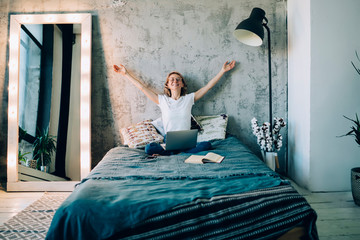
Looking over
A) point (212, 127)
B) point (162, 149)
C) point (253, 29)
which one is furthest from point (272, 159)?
point (253, 29)

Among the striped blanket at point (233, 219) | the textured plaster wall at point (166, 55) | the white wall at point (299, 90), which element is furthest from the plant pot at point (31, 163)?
the white wall at point (299, 90)

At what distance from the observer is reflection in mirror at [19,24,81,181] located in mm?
3209

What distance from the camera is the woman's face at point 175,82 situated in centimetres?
326

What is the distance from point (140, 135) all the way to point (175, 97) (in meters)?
0.62

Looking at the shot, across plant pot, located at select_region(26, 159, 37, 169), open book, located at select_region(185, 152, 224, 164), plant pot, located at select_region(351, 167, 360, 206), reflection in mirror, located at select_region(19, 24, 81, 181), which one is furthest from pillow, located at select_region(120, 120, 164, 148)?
plant pot, located at select_region(351, 167, 360, 206)

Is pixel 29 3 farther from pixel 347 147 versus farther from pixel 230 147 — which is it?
pixel 347 147

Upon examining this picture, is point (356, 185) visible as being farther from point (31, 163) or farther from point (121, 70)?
point (31, 163)

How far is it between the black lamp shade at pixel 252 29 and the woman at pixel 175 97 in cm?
31

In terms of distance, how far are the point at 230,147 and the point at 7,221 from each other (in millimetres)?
2023

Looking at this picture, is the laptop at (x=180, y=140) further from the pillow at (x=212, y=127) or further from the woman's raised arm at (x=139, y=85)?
the woman's raised arm at (x=139, y=85)

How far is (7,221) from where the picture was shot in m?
2.29

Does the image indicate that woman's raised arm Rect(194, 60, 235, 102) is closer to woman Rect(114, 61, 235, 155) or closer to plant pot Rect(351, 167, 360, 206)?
woman Rect(114, 61, 235, 155)

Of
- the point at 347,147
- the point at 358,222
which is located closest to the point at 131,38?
the point at 347,147

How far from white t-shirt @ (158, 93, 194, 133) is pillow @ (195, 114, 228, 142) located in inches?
7.2
